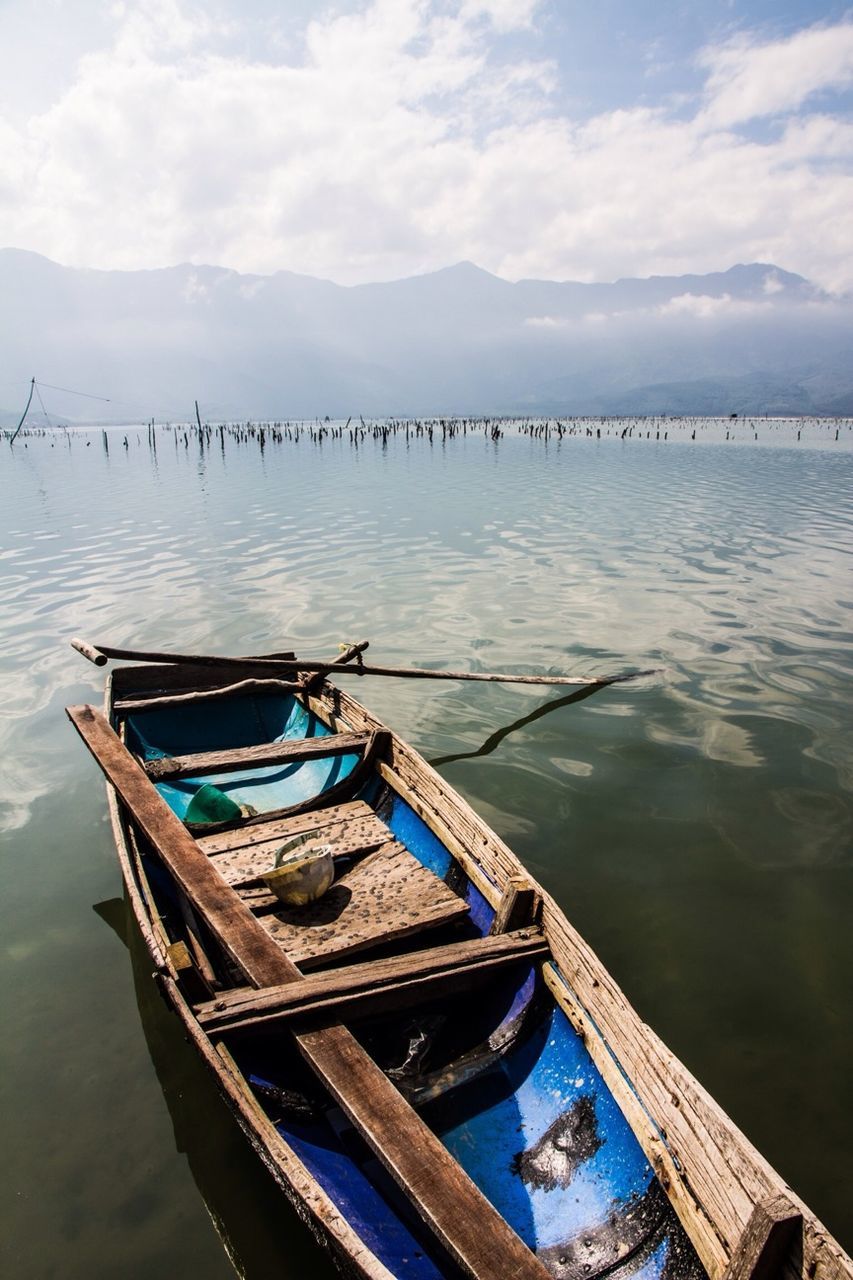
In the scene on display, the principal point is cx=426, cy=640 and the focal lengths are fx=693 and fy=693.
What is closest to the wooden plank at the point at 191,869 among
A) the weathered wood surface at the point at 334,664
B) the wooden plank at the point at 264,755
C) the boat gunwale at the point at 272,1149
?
the boat gunwale at the point at 272,1149

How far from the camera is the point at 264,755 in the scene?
7723mm

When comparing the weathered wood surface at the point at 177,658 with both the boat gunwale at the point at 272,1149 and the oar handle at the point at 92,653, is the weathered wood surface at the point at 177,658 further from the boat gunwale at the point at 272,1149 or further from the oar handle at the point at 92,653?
the boat gunwale at the point at 272,1149

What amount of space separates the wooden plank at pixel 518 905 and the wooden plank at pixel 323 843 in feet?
6.39

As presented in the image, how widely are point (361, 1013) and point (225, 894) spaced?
136 centimetres

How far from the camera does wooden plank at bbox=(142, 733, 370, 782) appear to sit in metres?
7.50

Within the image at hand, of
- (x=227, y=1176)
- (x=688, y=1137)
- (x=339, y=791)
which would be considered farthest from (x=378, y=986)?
(x=339, y=791)

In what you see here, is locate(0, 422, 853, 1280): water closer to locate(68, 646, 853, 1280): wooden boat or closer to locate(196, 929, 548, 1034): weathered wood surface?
locate(68, 646, 853, 1280): wooden boat

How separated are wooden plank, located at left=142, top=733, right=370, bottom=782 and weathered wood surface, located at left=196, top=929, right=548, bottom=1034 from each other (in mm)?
3503

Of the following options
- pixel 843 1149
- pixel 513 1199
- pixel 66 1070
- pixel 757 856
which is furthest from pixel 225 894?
pixel 757 856

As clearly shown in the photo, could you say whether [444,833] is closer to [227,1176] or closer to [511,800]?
[511,800]

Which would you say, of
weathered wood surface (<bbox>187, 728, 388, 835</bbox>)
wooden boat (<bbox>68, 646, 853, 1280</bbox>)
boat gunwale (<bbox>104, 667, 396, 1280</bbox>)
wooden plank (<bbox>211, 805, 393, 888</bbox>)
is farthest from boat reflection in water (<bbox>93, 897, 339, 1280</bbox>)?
weathered wood surface (<bbox>187, 728, 388, 835</bbox>)

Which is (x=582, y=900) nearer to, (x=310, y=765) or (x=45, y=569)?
(x=310, y=765)

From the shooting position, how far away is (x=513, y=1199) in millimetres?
3498

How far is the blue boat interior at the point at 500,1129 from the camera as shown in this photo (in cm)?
316
